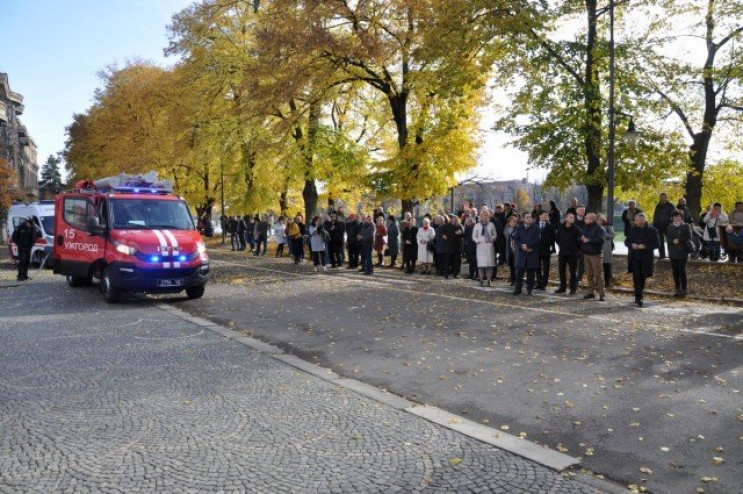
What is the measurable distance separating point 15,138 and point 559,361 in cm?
9471

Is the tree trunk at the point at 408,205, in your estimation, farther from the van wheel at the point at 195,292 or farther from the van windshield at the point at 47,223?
the van windshield at the point at 47,223

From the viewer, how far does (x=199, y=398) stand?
637 cm

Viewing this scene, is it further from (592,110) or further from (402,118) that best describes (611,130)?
(402,118)

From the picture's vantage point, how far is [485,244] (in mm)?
17078

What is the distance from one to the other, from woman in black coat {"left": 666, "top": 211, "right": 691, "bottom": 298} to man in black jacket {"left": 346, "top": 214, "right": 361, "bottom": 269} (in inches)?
435

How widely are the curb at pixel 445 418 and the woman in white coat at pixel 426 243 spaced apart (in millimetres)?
11987

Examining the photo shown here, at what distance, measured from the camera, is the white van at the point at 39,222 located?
25203 mm

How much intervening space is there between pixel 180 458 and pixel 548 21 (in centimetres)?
1819

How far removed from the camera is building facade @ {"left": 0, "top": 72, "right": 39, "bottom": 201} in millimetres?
76750

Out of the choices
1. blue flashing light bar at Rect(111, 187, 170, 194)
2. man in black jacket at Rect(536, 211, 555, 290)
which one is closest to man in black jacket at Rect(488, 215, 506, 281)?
man in black jacket at Rect(536, 211, 555, 290)

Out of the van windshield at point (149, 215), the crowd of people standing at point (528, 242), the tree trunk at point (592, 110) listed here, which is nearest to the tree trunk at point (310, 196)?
the crowd of people standing at point (528, 242)

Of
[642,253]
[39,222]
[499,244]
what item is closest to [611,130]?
[499,244]

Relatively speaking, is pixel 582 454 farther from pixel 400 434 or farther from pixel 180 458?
pixel 180 458

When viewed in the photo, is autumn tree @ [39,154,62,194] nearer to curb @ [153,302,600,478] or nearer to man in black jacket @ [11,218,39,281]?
man in black jacket @ [11,218,39,281]
